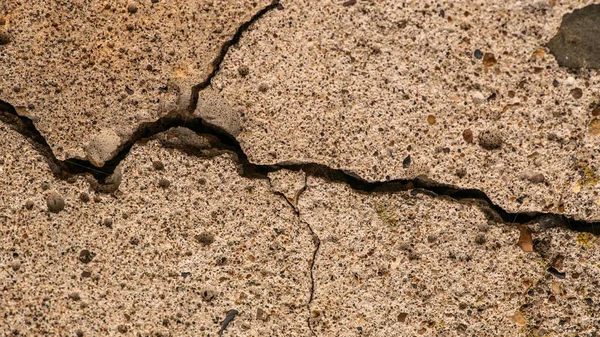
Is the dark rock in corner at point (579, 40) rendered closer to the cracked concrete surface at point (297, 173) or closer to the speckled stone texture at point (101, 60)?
the cracked concrete surface at point (297, 173)

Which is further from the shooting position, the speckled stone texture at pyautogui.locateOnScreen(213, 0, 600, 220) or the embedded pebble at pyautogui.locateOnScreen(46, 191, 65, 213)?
the embedded pebble at pyautogui.locateOnScreen(46, 191, 65, 213)

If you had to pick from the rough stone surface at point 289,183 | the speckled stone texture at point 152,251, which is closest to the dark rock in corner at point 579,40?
the rough stone surface at point 289,183

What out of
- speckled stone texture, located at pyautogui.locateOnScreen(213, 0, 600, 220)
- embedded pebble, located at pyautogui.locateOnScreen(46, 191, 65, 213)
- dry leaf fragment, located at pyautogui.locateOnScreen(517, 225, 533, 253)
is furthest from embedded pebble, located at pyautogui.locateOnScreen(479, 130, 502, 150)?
embedded pebble, located at pyautogui.locateOnScreen(46, 191, 65, 213)

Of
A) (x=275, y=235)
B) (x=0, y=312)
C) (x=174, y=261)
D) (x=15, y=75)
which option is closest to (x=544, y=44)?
(x=275, y=235)

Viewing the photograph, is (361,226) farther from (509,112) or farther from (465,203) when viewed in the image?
(509,112)

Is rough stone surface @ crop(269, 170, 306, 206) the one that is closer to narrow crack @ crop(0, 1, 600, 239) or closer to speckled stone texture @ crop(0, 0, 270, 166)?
narrow crack @ crop(0, 1, 600, 239)

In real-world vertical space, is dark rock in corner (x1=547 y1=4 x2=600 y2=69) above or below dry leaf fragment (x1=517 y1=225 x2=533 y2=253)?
above

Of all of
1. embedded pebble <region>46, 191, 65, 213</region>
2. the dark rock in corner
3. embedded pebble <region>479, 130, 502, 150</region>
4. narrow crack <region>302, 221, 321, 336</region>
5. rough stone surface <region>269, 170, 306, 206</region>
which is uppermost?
the dark rock in corner
